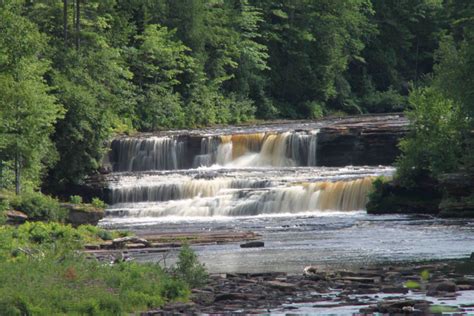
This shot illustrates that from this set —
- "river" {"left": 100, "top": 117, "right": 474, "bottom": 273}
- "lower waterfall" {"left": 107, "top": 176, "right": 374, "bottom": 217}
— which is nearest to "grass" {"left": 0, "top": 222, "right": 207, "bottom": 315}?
"river" {"left": 100, "top": 117, "right": 474, "bottom": 273}

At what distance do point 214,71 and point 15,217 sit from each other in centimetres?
5145

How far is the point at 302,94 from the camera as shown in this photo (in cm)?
10812

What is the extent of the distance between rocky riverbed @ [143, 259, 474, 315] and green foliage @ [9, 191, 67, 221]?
626 inches

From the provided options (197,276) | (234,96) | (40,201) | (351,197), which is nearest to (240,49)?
(234,96)

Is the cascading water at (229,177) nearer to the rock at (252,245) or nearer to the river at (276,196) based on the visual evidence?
the river at (276,196)

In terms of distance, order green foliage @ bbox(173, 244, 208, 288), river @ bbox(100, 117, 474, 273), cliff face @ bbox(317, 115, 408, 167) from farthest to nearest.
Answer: cliff face @ bbox(317, 115, 408, 167)
river @ bbox(100, 117, 474, 273)
green foliage @ bbox(173, 244, 208, 288)

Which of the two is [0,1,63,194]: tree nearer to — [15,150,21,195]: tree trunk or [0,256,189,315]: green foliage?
[15,150,21,195]: tree trunk

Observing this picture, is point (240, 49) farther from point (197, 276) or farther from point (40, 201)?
point (197, 276)

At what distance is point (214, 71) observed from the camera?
101 metres

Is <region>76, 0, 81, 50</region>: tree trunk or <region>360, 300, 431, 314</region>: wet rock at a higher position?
<region>76, 0, 81, 50</region>: tree trunk

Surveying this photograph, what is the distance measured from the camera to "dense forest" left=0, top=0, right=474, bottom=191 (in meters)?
59.3

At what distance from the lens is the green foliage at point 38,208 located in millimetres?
52781

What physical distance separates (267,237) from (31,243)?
10.8 meters

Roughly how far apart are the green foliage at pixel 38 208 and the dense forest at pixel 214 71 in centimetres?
252
